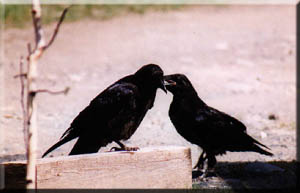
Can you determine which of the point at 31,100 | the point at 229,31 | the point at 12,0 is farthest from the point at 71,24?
the point at 31,100

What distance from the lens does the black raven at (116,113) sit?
5387 mm

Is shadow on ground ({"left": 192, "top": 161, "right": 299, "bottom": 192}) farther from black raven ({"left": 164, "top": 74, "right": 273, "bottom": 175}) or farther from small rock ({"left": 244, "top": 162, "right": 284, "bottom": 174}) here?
black raven ({"left": 164, "top": 74, "right": 273, "bottom": 175})

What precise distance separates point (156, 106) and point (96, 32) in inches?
235

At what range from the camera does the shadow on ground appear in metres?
5.82

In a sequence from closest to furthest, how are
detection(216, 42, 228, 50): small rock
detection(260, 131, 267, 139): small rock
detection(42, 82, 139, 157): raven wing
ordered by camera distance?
detection(42, 82, 139, 157): raven wing, detection(260, 131, 267, 139): small rock, detection(216, 42, 228, 50): small rock

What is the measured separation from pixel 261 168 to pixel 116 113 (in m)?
1.78

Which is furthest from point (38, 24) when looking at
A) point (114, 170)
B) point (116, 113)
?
point (116, 113)

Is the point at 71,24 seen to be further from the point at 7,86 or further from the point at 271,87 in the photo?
the point at 271,87

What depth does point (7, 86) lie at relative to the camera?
11.4m

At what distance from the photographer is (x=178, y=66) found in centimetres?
1240

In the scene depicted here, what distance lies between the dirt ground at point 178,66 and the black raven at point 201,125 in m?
0.64

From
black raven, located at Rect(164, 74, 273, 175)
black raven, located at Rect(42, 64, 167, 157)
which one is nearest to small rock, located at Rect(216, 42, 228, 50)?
black raven, located at Rect(164, 74, 273, 175)

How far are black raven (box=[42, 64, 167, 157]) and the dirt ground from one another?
5.85 feet

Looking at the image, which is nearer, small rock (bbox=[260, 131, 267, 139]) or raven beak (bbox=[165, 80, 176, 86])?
raven beak (bbox=[165, 80, 176, 86])
